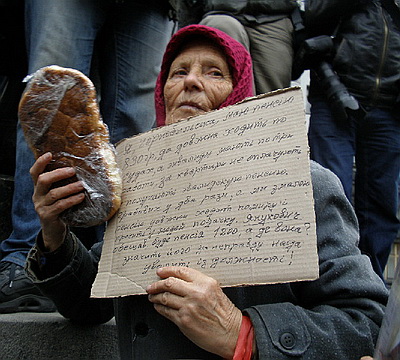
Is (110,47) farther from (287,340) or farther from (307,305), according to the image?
(287,340)

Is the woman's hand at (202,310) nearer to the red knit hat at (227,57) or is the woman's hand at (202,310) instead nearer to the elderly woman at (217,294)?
the elderly woman at (217,294)

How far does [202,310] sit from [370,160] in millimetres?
1819

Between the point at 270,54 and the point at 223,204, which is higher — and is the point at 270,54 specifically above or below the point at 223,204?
below

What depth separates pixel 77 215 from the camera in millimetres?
1196

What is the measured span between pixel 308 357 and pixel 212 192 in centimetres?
38

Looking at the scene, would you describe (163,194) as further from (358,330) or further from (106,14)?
(106,14)

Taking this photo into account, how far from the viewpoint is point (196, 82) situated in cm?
148

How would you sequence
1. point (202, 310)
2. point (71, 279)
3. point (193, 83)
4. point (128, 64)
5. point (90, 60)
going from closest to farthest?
point (202, 310)
point (71, 279)
point (193, 83)
point (90, 60)
point (128, 64)

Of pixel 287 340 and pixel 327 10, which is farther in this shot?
pixel 327 10

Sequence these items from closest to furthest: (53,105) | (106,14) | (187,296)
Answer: (187,296) < (53,105) < (106,14)

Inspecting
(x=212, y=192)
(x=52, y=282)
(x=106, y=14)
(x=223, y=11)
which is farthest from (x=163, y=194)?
(x=223, y=11)

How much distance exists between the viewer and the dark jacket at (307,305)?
99cm

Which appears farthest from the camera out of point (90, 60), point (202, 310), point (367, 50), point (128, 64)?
point (367, 50)

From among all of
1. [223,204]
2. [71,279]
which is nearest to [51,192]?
[71,279]
